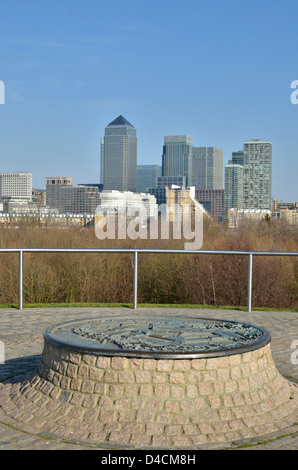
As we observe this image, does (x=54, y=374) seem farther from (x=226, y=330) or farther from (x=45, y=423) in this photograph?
(x=226, y=330)

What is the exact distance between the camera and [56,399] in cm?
469

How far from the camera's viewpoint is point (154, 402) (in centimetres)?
441

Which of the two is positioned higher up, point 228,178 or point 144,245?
point 228,178

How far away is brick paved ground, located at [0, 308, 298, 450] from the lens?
4145 mm

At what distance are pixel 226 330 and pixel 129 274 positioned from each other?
8401 millimetres

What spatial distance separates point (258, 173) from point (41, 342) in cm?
18653

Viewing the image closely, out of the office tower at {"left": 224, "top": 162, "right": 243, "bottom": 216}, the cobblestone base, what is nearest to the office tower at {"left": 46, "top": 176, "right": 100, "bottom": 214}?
the office tower at {"left": 224, "top": 162, "right": 243, "bottom": 216}

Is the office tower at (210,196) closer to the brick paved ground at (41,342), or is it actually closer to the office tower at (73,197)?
the office tower at (73,197)

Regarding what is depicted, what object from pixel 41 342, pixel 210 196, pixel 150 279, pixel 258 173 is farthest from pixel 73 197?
pixel 41 342

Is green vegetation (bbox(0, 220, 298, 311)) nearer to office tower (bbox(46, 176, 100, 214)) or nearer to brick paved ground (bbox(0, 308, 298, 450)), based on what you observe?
brick paved ground (bbox(0, 308, 298, 450))

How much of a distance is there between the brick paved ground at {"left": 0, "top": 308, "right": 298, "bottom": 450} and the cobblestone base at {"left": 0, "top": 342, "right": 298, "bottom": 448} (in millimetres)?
146

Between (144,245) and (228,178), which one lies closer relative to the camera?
(144,245)

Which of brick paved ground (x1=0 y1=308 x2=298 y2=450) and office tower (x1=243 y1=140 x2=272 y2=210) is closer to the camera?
brick paved ground (x1=0 y1=308 x2=298 y2=450)
